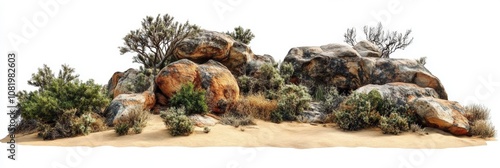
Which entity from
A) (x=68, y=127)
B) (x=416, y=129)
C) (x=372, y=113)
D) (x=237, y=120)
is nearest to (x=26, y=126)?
(x=68, y=127)

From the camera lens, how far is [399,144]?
400 inches

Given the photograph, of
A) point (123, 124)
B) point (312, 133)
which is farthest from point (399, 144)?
point (123, 124)

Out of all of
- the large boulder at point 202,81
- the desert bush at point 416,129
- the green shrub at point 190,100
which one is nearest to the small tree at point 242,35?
the large boulder at point 202,81

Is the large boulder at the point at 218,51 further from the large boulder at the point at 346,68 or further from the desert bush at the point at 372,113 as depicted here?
the desert bush at the point at 372,113

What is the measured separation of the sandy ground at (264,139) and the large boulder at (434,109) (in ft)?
1.00

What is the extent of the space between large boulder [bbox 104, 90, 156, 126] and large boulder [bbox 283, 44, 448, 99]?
290 inches

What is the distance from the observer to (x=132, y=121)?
36.7ft

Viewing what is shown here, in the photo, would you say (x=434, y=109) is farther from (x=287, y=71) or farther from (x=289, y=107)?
Result: (x=287, y=71)

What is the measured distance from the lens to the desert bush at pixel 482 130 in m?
11.7

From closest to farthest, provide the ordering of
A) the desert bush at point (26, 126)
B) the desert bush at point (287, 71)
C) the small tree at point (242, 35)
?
the desert bush at point (26, 126)
the desert bush at point (287, 71)
the small tree at point (242, 35)

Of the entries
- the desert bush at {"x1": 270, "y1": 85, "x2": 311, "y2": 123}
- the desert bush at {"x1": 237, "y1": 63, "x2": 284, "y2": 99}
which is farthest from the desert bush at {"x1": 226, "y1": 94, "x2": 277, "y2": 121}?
the desert bush at {"x1": 237, "y1": 63, "x2": 284, "y2": 99}

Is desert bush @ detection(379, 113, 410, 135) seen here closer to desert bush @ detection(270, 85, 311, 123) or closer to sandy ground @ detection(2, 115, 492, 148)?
sandy ground @ detection(2, 115, 492, 148)

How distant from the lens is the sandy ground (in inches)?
382

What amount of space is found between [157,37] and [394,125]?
9664mm
